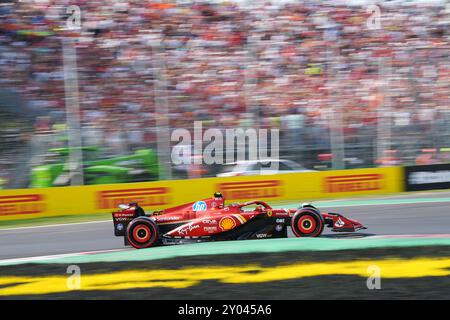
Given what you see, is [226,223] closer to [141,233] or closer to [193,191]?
[141,233]

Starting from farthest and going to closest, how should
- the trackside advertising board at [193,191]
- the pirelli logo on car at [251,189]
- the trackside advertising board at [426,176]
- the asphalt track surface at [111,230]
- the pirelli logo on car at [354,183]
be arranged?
1. the trackside advertising board at [426,176]
2. the pirelli logo on car at [354,183]
3. the pirelli logo on car at [251,189]
4. the trackside advertising board at [193,191]
5. the asphalt track surface at [111,230]

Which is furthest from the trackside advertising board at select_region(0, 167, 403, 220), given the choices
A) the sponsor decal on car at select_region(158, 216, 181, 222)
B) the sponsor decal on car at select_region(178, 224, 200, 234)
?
the sponsor decal on car at select_region(178, 224, 200, 234)

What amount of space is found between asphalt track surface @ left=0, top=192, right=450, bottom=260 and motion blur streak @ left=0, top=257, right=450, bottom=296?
5.70 feet

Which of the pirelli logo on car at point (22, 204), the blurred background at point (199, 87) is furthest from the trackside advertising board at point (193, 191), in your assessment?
the blurred background at point (199, 87)

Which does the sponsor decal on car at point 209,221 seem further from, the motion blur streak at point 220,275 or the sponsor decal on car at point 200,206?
the motion blur streak at point 220,275

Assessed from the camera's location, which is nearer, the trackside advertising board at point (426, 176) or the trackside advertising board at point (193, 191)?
the trackside advertising board at point (193, 191)

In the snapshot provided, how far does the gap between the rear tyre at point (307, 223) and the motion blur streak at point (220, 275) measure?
1183 millimetres

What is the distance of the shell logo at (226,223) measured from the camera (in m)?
8.09

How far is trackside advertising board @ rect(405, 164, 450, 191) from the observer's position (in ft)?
45.7

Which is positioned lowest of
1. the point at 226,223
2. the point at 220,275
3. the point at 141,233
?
the point at 220,275

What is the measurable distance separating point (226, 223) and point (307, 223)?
103cm

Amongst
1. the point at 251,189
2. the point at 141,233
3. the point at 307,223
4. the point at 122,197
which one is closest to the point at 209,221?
the point at 141,233

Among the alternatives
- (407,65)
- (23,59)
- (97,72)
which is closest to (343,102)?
(407,65)

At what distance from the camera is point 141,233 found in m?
8.25
